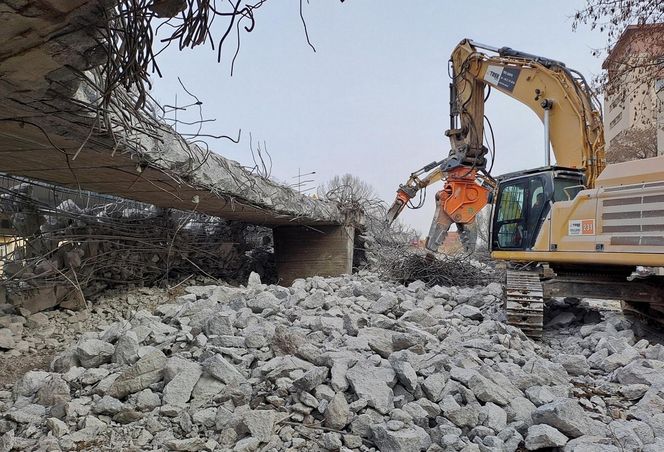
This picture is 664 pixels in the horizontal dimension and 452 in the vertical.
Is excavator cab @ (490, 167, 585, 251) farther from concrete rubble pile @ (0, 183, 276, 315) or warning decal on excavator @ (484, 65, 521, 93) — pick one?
concrete rubble pile @ (0, 183, 276, 315)

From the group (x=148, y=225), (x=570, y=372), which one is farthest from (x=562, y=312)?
(x=148, y=225)

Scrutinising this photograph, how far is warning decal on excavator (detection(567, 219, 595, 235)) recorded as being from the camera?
211 inches

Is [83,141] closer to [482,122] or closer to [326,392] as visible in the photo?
[326,392]

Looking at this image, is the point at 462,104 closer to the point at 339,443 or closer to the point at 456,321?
the point at 456,321

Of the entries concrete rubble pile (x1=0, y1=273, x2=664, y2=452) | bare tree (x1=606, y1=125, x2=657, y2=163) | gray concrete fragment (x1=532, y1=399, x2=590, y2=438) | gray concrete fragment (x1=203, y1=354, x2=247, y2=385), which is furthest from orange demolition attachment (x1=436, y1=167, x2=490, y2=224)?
bare tree (x1=606, y1=125, x2=657, y2=163)

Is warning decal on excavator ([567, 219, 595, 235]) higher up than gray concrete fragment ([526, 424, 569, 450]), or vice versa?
warning decal on excavator ([567, 219, 595, 235])

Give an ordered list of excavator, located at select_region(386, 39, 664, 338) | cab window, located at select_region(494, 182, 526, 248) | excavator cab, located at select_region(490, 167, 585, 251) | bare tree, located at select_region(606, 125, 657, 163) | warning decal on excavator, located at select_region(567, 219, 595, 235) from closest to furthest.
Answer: excavator, located at select_region(386, 39, 664, 338) → warning decal on excavator, located at select_region(567, 219, 595, 235) → excavator cab, located at select_region(490, 167, 585, 251) → cab window, located at select_region(494, 182, 526, 248) → bare tree, located at select_region(606, 125, 657, 163)

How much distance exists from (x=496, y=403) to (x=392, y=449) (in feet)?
2.77

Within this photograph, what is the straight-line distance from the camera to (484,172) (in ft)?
27.0

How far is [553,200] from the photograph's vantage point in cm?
588

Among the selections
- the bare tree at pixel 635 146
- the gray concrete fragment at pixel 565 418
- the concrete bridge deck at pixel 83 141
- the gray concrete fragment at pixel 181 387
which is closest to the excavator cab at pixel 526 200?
the concrete bridge deck at pixel 83 141

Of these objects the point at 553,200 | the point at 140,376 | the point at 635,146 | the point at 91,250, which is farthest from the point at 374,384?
the point at 635,146

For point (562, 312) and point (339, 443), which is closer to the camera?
point (339, 443)

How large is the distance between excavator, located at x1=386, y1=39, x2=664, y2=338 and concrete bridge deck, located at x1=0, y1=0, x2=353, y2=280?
110 inches
